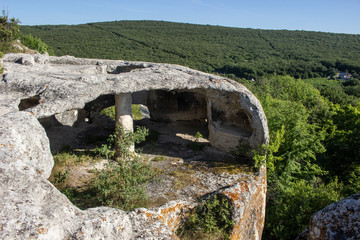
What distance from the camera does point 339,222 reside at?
17.6 feet

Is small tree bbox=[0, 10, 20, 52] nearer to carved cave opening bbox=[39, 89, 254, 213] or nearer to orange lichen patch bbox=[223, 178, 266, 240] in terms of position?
carved cave opening bbox=[39, 89, 254, 213]

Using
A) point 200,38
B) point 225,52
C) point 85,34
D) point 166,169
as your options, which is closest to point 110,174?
point 166,169

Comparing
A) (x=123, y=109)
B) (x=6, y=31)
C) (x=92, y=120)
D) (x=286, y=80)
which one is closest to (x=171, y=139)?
(x=123, y=109)

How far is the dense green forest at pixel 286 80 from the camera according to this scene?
10297 mm

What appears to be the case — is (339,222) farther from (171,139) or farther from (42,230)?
(171,139)

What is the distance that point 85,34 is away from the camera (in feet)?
211

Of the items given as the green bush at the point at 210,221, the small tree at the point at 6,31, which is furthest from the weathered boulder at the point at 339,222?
the small tree at the point at 6,31

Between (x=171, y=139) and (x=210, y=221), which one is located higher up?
(x=171, y=139)

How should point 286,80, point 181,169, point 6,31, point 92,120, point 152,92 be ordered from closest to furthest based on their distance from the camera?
point 181,169
point 152,92
point 92,120
point 6,31
point 286,80

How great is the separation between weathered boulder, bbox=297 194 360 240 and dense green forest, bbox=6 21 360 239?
332 centimetres

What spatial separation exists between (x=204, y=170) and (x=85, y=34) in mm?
63829

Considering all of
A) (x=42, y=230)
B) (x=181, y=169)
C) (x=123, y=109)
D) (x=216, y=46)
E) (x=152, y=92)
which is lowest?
(x=181, y=169)

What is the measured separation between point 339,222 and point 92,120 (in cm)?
1144

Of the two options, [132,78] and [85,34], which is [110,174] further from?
[85,34]
